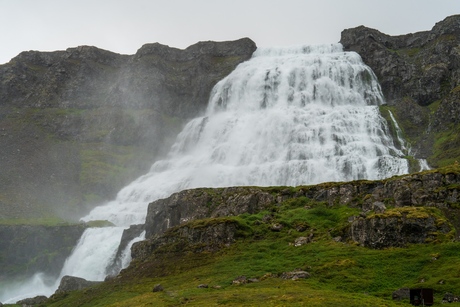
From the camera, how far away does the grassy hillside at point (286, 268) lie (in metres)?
28.0

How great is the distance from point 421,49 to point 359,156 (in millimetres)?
65745

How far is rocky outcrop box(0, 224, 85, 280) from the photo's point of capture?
79.7 m

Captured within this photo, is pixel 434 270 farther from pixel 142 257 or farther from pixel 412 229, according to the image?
pixel 142 257

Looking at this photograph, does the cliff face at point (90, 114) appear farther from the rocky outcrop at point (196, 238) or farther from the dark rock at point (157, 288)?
the dark rock at point (157, 288)

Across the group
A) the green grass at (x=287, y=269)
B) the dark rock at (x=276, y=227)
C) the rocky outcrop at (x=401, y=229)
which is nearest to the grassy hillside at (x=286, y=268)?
the green grass at (x=287, y=269)

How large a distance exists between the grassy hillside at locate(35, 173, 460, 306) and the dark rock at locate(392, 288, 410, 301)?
0.46m

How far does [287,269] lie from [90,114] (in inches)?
4750

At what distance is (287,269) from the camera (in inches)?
1406

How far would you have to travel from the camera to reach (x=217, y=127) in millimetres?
119062

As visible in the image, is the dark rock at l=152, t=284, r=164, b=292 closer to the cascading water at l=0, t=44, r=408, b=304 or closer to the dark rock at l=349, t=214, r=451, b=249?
the dark rock at l=349, t=214, r=451, b=249

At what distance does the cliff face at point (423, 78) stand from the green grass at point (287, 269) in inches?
1698

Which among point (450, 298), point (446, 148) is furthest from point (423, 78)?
point (450, 298)

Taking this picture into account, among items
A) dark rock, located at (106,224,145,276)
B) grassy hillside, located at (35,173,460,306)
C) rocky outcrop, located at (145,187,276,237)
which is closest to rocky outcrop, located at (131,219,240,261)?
grassy hillside, located at (35,173,460,306)

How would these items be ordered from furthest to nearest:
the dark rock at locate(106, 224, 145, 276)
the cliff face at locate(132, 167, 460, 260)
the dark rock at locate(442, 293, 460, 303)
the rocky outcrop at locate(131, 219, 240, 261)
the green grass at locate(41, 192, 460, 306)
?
the dark rock at locate(106, 224, 145, 276), the rocky outcrop at locate(131, 219, 240, 261), the cliff face at locate(132, 167, 460, 260), the green grass at locate(41, 192, 460, 306), the dark rock at locate(442, 293, 460, 303)
